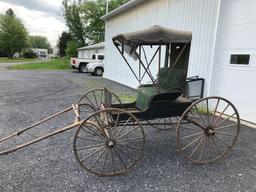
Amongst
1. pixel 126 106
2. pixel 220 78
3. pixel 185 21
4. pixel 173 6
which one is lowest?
pixel 126 106

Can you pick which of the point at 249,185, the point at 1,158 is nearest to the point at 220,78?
the point at 249,185

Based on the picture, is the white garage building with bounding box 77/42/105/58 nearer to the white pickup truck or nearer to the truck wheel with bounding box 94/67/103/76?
the white pickup truck

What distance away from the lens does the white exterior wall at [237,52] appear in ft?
16.1

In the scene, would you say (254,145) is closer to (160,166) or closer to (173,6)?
(160,166)

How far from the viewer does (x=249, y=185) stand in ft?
9.03

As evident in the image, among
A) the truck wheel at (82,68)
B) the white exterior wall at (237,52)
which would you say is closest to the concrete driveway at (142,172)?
the white exterior wall at (237,52)

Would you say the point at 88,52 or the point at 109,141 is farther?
the point at 88,52

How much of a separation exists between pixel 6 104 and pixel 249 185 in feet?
21.7

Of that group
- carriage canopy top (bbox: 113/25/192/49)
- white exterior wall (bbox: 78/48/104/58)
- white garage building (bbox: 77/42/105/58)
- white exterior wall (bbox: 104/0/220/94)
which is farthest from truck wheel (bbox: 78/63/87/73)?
carriage canopy top (bbox: 113/25/192/49)

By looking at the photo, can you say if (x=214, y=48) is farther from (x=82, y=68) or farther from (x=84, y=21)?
(x=84, y=21)

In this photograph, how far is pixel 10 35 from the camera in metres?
50.9

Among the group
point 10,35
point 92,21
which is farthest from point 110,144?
point 10,35

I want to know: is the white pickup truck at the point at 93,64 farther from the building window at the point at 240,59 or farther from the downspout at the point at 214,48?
the building window at the point at 240,59

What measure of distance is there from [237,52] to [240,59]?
194 mm
